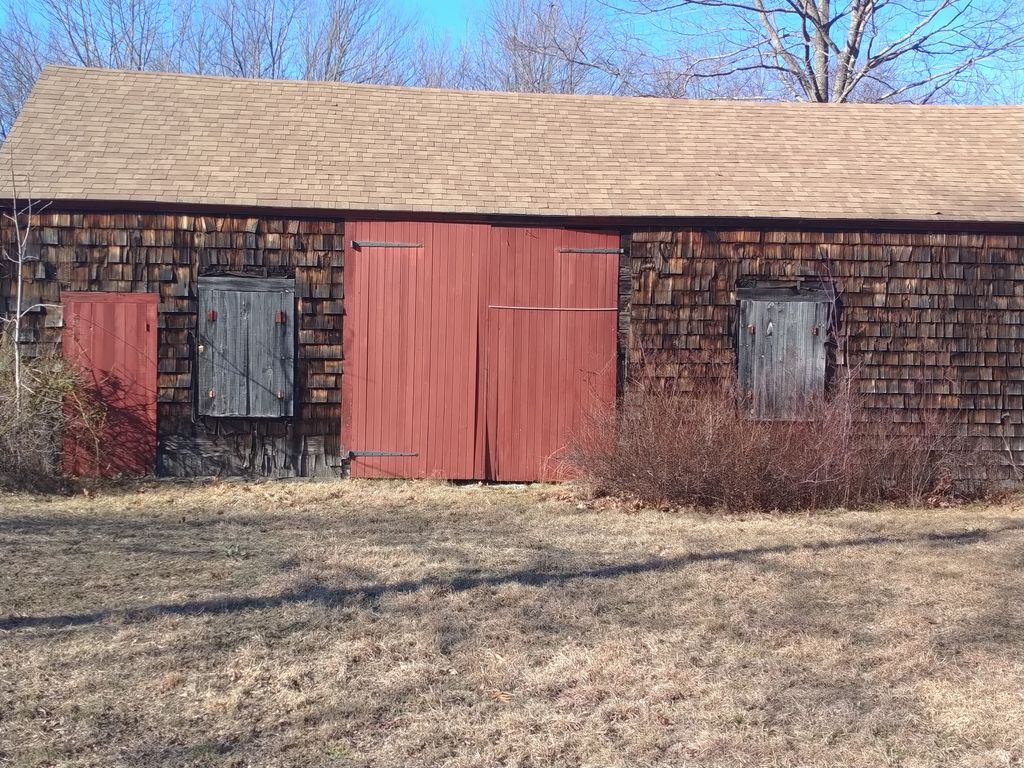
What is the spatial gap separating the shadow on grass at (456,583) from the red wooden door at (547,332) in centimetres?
355

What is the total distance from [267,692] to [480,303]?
658cm

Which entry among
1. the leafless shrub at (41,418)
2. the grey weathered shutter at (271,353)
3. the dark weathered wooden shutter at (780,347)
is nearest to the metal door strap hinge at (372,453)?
the grey weathered shutter at (271,353)

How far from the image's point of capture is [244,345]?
10242 mm

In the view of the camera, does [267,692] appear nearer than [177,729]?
No

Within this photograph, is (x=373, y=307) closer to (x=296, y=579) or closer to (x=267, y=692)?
(x=296, y=579)

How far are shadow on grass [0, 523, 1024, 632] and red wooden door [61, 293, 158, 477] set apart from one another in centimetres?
515

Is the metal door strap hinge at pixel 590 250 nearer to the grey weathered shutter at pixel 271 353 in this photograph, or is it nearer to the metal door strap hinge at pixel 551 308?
the metal door strap hinge at pixel 551 308

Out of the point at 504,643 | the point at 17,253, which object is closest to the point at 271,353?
the point at 17,253

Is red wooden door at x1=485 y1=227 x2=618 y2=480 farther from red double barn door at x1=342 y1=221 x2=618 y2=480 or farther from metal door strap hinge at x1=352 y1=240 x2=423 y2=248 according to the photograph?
metal door strap hinge at x1=352 y1=240 x2=423 y2=248

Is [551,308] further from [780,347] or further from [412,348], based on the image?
[780,347]

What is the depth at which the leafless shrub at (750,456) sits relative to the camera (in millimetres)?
Answer: 8789

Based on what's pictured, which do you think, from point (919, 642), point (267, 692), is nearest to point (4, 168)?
point (267, 692)

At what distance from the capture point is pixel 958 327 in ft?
34.5

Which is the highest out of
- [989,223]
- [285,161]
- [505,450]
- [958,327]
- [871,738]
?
[285,161]
